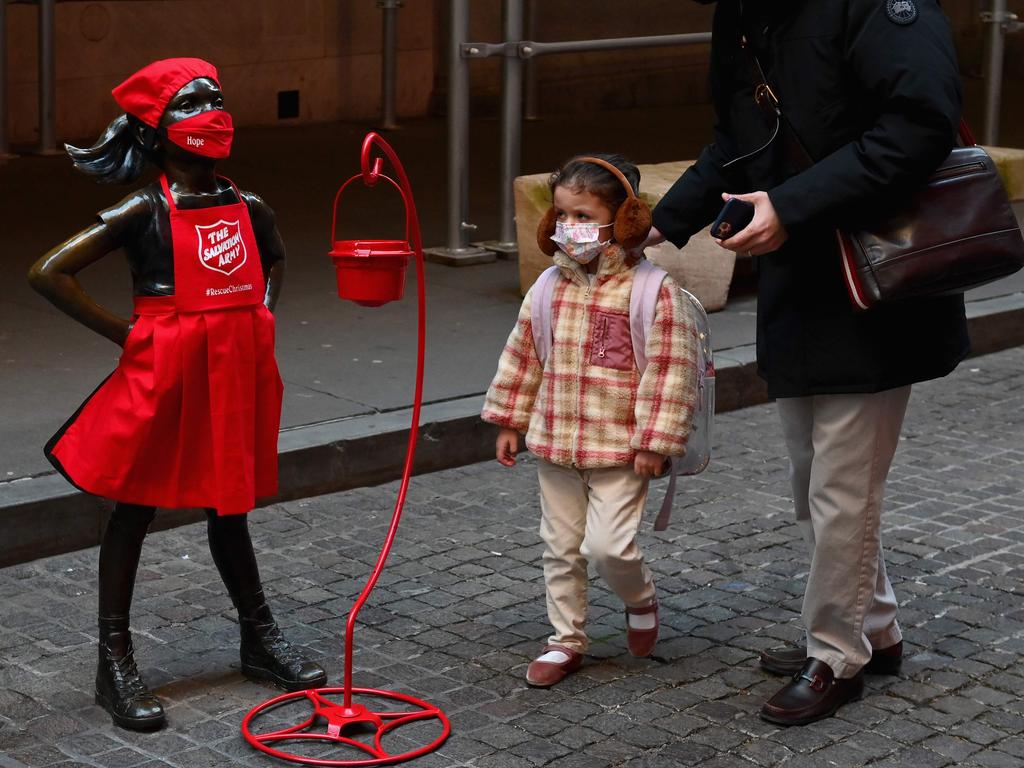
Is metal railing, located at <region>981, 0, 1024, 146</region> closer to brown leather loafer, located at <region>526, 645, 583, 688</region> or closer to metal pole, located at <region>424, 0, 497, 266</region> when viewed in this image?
metal pole, located at <region>424, 0, 497, 266</region>

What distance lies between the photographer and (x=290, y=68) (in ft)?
44.0

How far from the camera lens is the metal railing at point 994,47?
11.2m

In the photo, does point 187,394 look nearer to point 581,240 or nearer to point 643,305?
point 581,240

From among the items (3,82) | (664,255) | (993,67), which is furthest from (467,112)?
(993,67)

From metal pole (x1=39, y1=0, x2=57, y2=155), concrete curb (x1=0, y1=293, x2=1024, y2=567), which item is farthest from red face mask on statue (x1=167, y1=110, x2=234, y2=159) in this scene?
metal pole (x1=39, y1=0, x2=57, y2=155)

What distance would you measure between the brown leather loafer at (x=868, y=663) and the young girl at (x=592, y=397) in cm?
36

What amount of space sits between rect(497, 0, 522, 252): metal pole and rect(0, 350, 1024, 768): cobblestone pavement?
10.6ft

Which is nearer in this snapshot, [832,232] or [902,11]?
[902,11]

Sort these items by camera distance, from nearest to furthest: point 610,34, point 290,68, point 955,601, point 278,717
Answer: point 278,717
point 955,601
point 290,68
point 610,34

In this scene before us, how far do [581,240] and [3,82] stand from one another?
7.75 metres

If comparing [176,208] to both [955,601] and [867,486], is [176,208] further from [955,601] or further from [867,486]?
[955,601]

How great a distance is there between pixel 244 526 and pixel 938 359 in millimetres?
1808

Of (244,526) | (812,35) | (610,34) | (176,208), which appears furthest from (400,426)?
(610,34)

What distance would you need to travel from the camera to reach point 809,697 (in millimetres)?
4223
